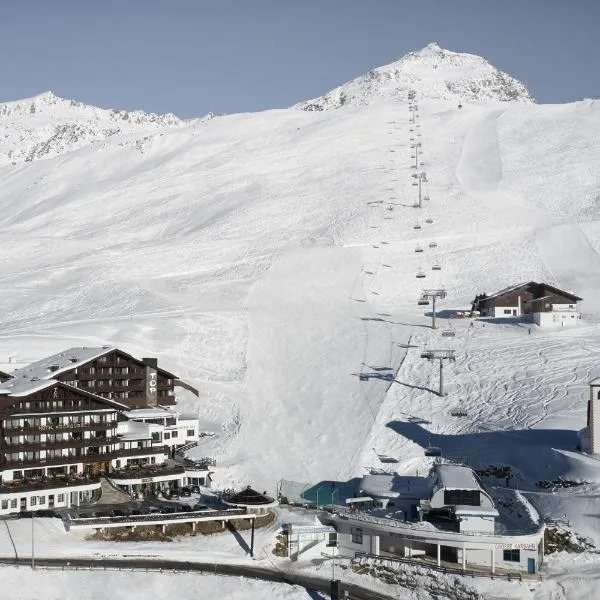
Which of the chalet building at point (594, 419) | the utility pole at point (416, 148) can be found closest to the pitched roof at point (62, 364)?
the chalet building at point (594, 419)

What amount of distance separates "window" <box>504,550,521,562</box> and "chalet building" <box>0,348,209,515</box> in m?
16.8

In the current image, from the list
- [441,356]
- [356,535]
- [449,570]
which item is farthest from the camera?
[441,356]

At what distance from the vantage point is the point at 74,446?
4616cm

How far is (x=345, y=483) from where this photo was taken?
4894 centimetres

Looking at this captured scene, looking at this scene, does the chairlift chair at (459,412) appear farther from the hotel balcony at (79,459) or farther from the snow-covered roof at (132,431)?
the snow-covered roof at (132,431)

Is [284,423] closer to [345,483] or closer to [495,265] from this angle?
[345,483]

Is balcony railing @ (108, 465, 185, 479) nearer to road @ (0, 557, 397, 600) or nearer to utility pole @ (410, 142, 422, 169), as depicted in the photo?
road @ (0, 557, 397, 600)

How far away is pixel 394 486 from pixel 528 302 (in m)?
37.7

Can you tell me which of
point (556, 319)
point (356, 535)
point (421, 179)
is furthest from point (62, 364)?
point (421, 179)

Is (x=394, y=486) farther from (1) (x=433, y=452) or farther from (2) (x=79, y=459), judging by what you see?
(2) (x=79, y=459)

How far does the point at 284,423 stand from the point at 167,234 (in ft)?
222

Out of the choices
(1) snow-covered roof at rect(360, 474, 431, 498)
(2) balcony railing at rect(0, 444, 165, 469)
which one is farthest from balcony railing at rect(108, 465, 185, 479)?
(1) snow-covered roof at rect(360, 474, 431, 498)

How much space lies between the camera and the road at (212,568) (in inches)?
1394

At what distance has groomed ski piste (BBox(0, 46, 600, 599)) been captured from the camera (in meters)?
53.1
